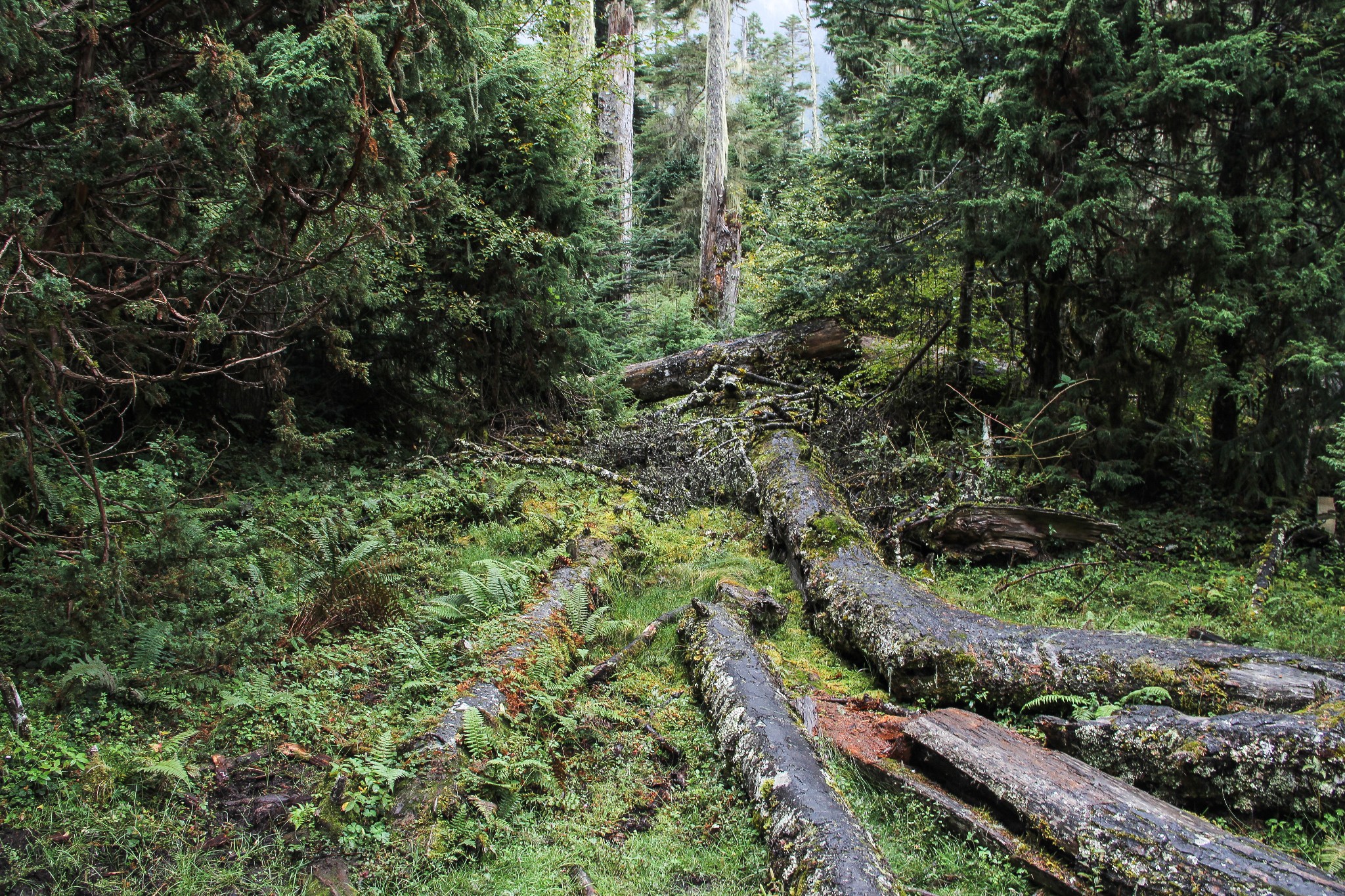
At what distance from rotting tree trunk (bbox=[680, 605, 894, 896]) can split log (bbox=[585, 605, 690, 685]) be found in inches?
17.0

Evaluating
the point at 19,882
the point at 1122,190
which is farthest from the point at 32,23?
the point at 1122,190

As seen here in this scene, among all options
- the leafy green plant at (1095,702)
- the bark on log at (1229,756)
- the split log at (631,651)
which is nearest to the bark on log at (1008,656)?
the leafy green plant at (1095,702)

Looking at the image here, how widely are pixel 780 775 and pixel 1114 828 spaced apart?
159 centimetres

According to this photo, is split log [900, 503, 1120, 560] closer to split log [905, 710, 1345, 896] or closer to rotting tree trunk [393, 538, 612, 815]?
split log [905, 710, 1345, 896]

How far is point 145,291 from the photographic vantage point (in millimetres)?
5383

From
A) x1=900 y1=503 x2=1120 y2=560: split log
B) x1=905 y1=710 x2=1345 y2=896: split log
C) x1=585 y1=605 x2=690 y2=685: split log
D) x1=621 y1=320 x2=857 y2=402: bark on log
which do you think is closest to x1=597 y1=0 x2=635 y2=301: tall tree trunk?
x1=621 y1=320 x2=857 y2=402: bark on log

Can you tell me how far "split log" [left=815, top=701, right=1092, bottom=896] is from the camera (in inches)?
133

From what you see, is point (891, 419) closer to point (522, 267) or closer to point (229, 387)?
point (522, 267)

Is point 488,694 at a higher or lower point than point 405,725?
higher

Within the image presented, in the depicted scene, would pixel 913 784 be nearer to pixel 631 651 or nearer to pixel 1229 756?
pixel 1229 756

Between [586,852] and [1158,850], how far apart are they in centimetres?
265

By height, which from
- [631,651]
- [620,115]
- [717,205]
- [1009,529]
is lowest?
[631,651]

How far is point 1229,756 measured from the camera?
3.84m

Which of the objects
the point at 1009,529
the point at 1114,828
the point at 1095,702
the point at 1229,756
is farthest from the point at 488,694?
the point at 1009,529
